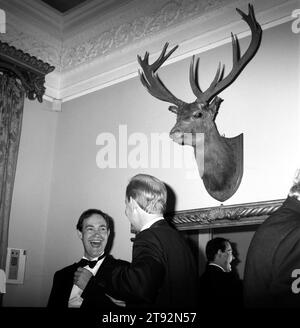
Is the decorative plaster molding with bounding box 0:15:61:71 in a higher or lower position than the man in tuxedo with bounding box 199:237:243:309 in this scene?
higher

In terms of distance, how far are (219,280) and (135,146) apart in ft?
5.20

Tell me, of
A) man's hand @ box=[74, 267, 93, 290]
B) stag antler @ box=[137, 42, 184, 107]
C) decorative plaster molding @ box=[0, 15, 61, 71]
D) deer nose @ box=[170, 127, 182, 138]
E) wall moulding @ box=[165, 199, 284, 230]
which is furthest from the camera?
decorative plaster molding @ box=[0, 15, 61, 71]

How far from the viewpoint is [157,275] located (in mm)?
2447

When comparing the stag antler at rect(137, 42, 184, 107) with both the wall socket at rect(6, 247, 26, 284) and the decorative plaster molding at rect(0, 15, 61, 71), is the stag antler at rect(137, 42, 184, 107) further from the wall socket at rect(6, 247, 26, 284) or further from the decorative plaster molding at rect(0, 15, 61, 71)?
the wall socket at rect(6, 247, 26, 284)

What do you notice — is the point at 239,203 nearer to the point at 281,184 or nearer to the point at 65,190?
the point at 281,184

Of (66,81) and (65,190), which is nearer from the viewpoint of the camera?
(65,190)

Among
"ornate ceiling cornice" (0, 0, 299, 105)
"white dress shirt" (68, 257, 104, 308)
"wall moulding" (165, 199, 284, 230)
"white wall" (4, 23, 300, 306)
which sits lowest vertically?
"white dress shirt" (68, 257, 104, 308)

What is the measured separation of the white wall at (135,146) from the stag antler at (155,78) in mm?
137

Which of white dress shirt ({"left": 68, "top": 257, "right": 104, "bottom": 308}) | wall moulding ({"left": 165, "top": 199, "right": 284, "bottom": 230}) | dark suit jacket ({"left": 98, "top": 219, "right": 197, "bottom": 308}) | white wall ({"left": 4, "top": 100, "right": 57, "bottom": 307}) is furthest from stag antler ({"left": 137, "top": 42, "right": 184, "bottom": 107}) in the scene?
dark suit jacket ({"left": 98, "top": 219, "right": 197, "bottom": 308})

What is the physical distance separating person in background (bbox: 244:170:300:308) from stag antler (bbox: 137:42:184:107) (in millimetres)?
1554

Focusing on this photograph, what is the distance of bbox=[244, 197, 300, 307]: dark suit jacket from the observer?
2834mm
